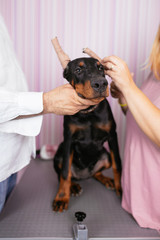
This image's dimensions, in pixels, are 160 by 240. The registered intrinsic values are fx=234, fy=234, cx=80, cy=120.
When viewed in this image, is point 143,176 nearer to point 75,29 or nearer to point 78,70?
point 78,70

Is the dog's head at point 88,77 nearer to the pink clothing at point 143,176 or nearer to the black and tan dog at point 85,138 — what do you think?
the black and tan dog at point 85,138

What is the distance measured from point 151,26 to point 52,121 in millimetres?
1291

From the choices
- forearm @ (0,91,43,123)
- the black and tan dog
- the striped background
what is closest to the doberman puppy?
the black and tan dog

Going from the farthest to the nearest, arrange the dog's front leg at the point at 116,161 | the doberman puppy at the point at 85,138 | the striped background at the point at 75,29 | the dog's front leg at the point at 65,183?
the striped background at the point at 75,29 → the dog's front leg at the point at 116,161 → the dog's front leg at the point at 65,183 → the doberman puppy at the point at 85,138

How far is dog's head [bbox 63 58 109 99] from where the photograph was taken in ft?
3.63

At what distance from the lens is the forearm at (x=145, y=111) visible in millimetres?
1006

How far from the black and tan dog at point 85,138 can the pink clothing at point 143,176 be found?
0.17 meters

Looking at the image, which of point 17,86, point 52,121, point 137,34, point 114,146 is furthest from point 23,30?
point 114,146

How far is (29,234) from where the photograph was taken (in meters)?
1.16

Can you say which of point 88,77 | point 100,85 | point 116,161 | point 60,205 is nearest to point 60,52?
point 88,77

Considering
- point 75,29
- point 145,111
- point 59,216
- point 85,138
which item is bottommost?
point 59,216

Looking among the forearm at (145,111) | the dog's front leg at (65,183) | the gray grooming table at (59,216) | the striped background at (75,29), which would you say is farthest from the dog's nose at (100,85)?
the striped background at (75,29)

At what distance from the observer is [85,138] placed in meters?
1.50

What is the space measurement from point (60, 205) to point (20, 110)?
26.8 inches
